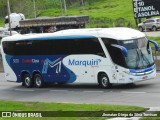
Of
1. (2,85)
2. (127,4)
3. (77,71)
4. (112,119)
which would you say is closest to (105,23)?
(127,4)

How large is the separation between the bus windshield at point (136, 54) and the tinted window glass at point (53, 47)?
4.60 feet

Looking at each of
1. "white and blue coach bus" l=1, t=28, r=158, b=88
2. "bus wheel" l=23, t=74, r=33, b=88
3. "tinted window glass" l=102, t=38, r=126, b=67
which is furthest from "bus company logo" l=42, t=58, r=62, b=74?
"tinted window glass" l=102, t=38, r=126, b=67

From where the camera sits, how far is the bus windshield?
24.7 meters

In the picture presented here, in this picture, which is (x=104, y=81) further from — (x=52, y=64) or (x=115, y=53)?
(x=52, y=64)

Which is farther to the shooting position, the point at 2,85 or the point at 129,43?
the point at 2,85

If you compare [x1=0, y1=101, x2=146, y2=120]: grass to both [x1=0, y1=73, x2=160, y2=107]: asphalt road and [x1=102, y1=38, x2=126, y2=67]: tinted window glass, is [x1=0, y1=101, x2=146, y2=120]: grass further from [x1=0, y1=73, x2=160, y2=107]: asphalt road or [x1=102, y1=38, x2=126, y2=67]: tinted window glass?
[x1=102, y1=38, x2=126, y2=67]: tinted window glass

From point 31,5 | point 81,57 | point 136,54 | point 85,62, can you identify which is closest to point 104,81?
point 85,62

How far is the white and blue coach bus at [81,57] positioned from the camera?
24797 mm

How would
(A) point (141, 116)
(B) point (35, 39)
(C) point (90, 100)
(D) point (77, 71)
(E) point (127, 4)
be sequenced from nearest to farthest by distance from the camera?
(A) point (141, 116)
(C) point (90, 100)
(D) point (77, 71)
(B) point (35, 39)
(E) point (127, 4)

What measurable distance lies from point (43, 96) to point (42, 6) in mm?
86343

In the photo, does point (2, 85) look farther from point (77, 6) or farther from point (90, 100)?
point (77, 6)

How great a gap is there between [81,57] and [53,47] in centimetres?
210

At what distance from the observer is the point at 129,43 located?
2484 centimetres

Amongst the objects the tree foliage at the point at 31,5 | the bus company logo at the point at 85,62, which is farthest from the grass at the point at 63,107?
the tree foliage at the point at 31,5
